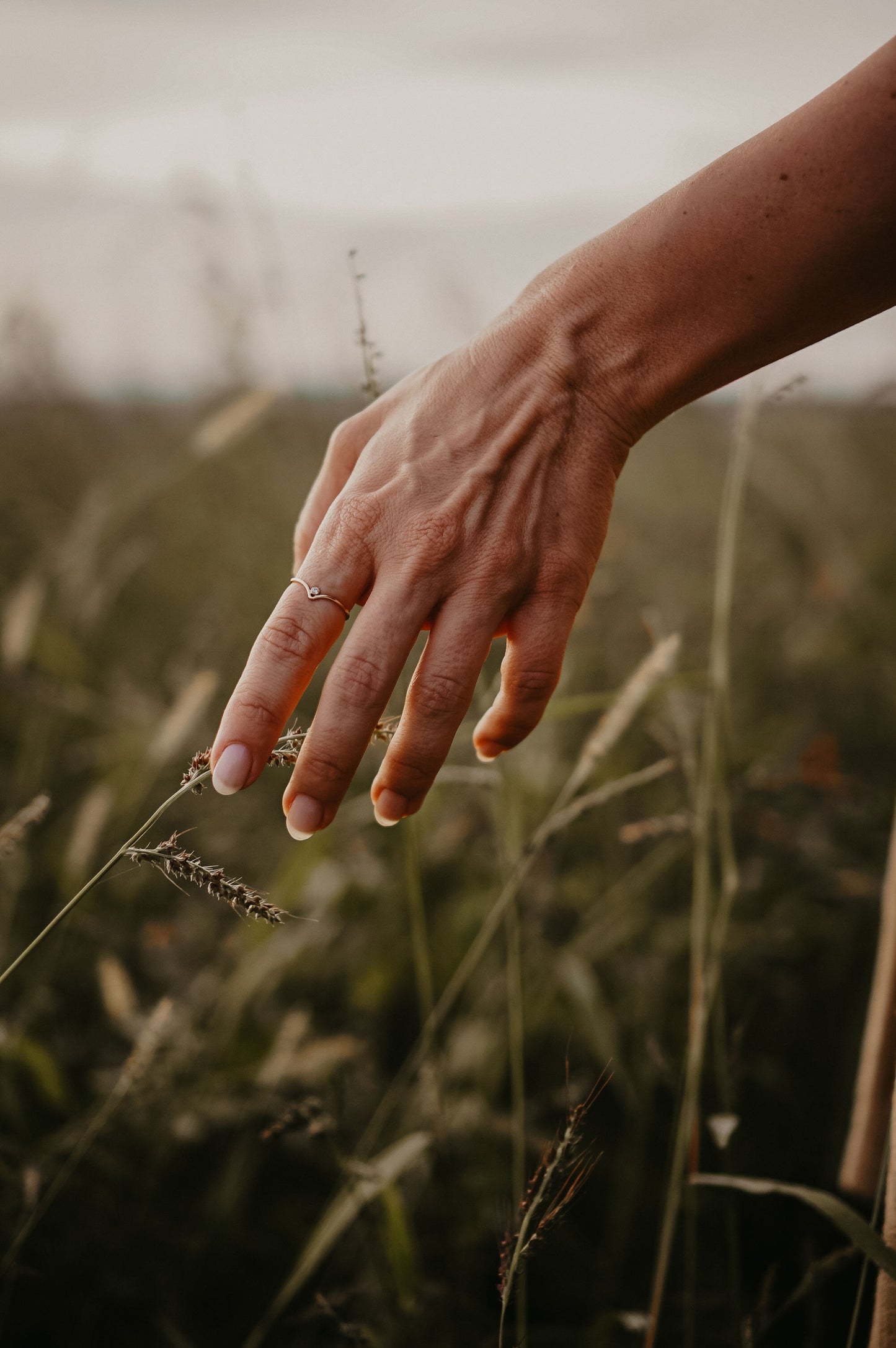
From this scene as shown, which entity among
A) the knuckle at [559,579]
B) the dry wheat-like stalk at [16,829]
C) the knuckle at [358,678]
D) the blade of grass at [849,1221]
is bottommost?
the blade of grass at [849,1221]

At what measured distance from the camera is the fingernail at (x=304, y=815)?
85 cm

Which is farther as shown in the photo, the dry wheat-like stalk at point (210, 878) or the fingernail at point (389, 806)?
the fingernail at point (389, 806)

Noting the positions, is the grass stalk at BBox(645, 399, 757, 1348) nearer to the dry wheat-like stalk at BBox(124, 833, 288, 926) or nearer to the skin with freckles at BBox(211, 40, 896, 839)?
the skin with freckles at BBox(211, 40, 896, 839)

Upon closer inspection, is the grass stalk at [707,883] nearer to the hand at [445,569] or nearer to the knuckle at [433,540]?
the hand at [445,569]

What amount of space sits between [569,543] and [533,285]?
0.34 m

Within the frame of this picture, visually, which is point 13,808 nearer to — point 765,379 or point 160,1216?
point 160,1216

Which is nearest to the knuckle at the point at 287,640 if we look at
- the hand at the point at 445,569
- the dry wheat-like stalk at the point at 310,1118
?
the hand at the point at 445,569

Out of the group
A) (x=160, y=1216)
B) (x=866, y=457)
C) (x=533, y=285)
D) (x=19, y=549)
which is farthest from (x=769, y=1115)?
(x=866, y=457)

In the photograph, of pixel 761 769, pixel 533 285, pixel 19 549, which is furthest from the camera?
pixel 19 549

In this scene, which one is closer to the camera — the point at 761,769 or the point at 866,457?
the point at 761,769

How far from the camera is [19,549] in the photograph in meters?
3.35

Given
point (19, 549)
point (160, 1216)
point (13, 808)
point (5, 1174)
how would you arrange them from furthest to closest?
point (19, 549)
point (13, 808)
point (160, 1216)
point (5, 1174)

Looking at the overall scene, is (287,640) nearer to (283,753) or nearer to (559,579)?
(283,753)

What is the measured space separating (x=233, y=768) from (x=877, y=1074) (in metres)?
0.89
